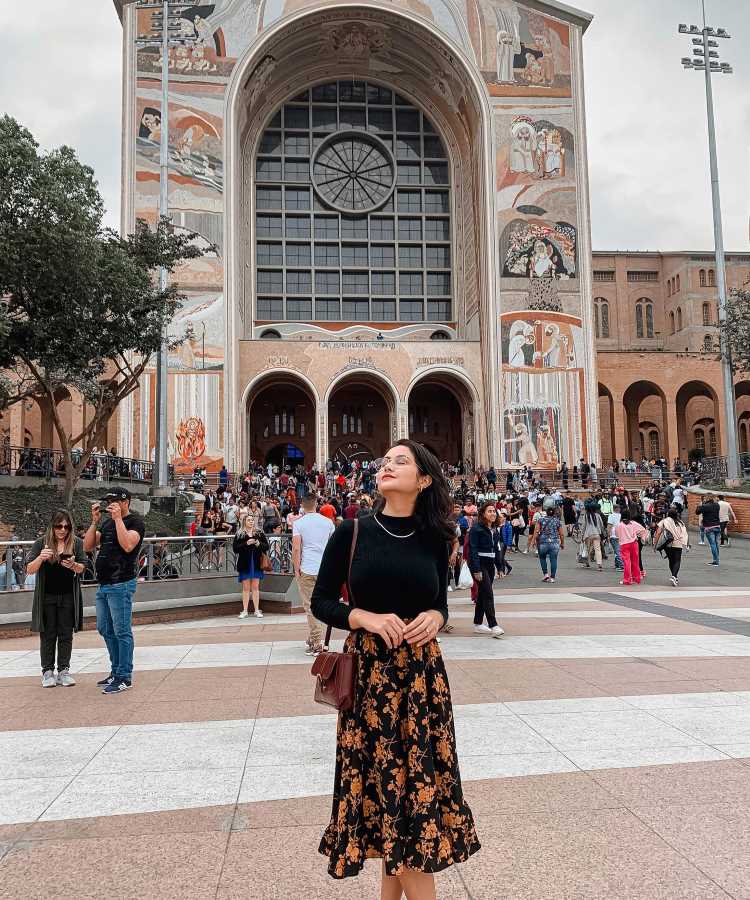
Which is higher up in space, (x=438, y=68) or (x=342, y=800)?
(x=438, y=68)

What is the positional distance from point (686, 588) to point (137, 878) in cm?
1198

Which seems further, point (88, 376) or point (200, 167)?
point (200, 167)

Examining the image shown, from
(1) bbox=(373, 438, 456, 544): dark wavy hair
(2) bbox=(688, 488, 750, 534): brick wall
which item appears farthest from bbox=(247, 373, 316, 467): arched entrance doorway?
(1) bbox=(373, 438, 456, 544): dark wavy hair

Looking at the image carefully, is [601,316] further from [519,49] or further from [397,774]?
[397,774]

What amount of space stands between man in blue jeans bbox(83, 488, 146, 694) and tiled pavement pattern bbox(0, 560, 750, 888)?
0.22m

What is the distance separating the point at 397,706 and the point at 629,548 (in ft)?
39.7

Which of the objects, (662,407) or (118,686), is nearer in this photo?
(118,686)

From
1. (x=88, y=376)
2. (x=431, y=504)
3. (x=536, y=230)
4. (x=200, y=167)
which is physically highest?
(x=200, y=167)

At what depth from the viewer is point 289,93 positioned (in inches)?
1711

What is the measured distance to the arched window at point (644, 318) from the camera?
201 feet

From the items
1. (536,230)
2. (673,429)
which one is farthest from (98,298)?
(673,429)

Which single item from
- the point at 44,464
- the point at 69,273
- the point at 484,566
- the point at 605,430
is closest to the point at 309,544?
the point at 484,566

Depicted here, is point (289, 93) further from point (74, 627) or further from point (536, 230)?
point (74, 627)

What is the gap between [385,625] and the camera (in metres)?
2.38
